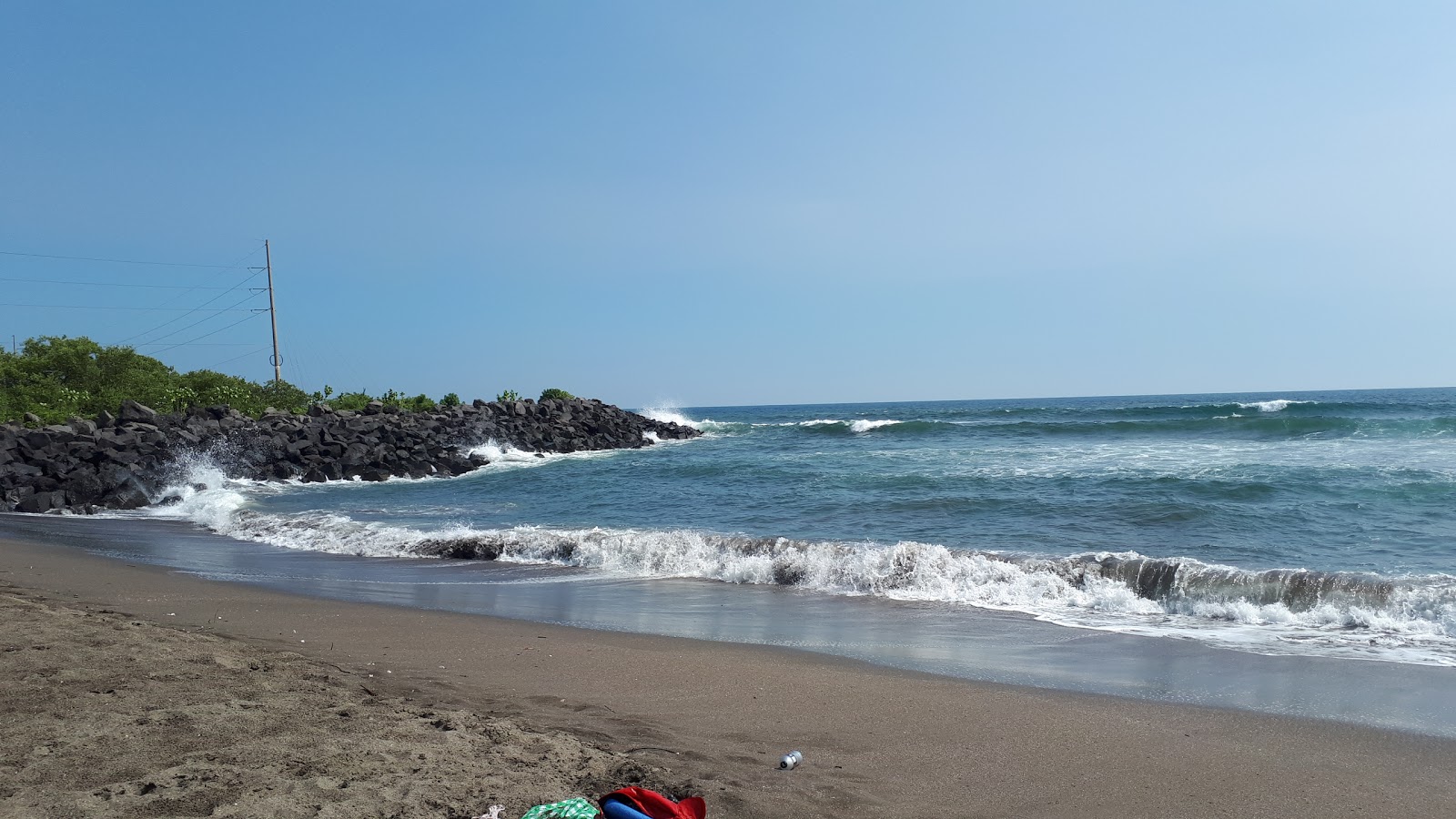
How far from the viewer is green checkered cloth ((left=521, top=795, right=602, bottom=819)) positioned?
9.31 feet

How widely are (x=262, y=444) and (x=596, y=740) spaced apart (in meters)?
24.4

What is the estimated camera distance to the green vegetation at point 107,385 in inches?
1175

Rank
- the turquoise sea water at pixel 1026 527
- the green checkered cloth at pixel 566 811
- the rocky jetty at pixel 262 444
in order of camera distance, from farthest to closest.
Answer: the rocky jetty at pixel 262 444, the turquoise sea water at pixel 1026 527, the green checkered cloth at pixel 566 811

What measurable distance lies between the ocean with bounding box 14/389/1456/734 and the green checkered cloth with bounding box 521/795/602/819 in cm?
326

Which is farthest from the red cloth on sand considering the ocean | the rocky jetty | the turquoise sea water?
the rocky jetty

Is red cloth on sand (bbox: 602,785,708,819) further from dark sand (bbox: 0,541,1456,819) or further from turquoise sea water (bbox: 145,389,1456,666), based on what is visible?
turquoise sea water (bbox: 145,389,1456,666)

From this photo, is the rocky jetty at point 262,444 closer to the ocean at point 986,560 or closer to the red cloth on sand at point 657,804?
the ocean at point 986,560

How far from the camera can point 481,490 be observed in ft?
66.6

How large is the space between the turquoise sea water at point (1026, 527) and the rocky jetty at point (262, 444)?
4.72 ft

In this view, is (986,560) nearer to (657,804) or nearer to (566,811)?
(657,804)

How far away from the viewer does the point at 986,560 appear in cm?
933

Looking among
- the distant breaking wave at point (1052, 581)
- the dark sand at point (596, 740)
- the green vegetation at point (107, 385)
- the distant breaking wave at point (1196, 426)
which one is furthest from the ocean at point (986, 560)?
the green vegetation at point (107, 385)

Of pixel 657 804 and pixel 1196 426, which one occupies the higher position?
pixel 1196 426

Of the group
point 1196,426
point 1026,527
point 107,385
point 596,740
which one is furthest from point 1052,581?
point 107,385
